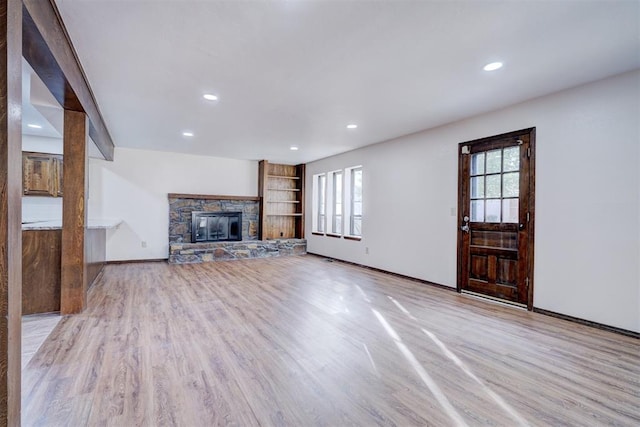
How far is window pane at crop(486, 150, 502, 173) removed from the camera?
4008mm

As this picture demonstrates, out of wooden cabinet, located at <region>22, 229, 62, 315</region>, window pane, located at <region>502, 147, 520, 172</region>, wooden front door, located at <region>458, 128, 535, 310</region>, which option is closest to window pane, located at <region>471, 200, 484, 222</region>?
wooden front door, located at <region>458, 128, 535, 310</region>

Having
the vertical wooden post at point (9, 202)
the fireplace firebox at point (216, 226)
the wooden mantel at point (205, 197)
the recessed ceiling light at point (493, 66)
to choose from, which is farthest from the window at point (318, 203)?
the vertical wooden post at point (9, 202)

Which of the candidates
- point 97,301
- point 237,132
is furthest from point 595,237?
point 97,301

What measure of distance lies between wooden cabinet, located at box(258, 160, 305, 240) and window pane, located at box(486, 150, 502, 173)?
5.01 m

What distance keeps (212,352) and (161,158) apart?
18.7 ft

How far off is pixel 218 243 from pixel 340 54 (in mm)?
5493

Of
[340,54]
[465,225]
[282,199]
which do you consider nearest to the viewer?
[340,54]

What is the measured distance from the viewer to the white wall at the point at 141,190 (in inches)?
251

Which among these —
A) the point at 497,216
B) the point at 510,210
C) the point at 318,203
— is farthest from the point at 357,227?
the point at 510,210

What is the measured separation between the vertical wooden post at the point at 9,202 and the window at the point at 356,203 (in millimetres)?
5626

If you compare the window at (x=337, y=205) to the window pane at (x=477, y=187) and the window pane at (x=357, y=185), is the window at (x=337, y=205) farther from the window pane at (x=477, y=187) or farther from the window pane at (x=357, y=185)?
the window pane at (x=477, y=187)

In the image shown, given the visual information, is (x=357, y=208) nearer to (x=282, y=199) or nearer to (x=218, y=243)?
(x=282, y=199)

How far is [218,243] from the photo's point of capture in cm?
708

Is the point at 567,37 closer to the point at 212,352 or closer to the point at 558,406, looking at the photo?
the point at 558,406
